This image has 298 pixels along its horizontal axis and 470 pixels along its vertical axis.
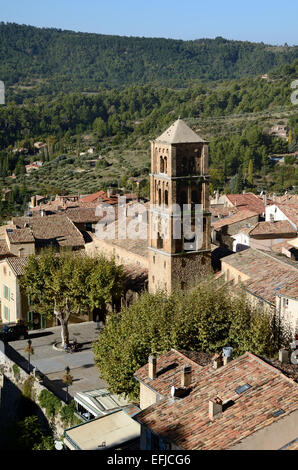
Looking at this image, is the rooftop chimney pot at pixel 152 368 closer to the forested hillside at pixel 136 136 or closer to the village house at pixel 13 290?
the village house at pixel 13 290

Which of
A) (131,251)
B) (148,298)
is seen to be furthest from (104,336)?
(131,251)

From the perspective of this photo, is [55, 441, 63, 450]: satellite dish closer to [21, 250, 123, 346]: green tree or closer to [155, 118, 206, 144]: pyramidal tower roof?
[21, 250, 123, 346]: green tree

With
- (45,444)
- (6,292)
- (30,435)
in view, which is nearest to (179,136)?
(6,292)

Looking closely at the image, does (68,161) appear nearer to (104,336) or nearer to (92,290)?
(92,290)

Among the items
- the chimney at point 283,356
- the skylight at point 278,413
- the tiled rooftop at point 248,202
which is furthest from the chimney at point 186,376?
the tiled rooftop at point 248,202

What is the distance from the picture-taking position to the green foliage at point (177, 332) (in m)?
23.8

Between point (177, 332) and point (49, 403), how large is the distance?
5.17 metres

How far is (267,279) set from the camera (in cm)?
2944

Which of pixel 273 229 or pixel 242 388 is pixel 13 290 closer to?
pixel 273 229

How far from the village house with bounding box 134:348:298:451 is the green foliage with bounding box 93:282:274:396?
400cm

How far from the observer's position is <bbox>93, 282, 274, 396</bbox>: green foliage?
23797 mm

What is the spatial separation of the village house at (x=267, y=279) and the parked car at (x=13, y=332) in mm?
9833

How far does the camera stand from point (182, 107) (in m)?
130

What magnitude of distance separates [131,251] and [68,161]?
245 ft
